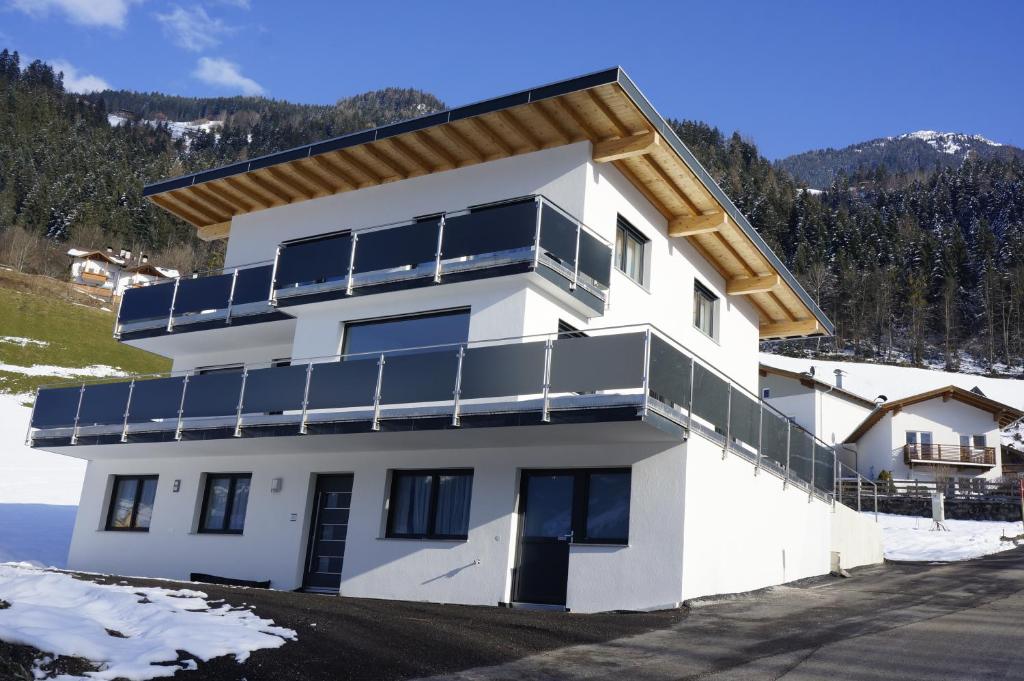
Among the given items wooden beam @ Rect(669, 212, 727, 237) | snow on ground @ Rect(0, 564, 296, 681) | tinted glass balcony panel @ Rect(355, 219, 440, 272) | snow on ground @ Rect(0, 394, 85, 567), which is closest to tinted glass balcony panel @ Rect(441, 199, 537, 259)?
tinted glass balcony panel @ Rect(355, 219, 440, 272)

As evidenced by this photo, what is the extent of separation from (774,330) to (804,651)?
49.3 feet

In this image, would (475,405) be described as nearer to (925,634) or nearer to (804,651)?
(804,651)

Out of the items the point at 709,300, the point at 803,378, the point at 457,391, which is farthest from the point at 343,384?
the point at 803,378

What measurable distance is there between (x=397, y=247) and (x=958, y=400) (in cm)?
4861

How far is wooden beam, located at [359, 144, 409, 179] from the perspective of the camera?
16.5 metres

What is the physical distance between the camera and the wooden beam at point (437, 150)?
15711mm

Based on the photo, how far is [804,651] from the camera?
951 centimetres

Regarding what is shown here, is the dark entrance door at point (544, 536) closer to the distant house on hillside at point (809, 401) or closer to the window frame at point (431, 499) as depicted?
the window frame at point (431, 499)

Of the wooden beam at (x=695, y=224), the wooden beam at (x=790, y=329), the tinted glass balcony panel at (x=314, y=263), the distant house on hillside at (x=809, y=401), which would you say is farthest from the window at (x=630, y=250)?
the distant house on hillside at (x=809, y=401)

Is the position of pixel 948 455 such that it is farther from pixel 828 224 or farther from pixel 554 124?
pixel 828 224

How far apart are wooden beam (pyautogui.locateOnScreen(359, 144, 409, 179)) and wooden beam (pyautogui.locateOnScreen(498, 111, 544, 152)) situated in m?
2.81

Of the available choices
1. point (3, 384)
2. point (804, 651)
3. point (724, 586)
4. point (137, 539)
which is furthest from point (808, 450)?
point (3, 384)

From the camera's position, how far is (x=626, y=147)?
14906 mm

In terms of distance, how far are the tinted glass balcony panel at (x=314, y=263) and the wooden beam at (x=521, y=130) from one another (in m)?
3.50
